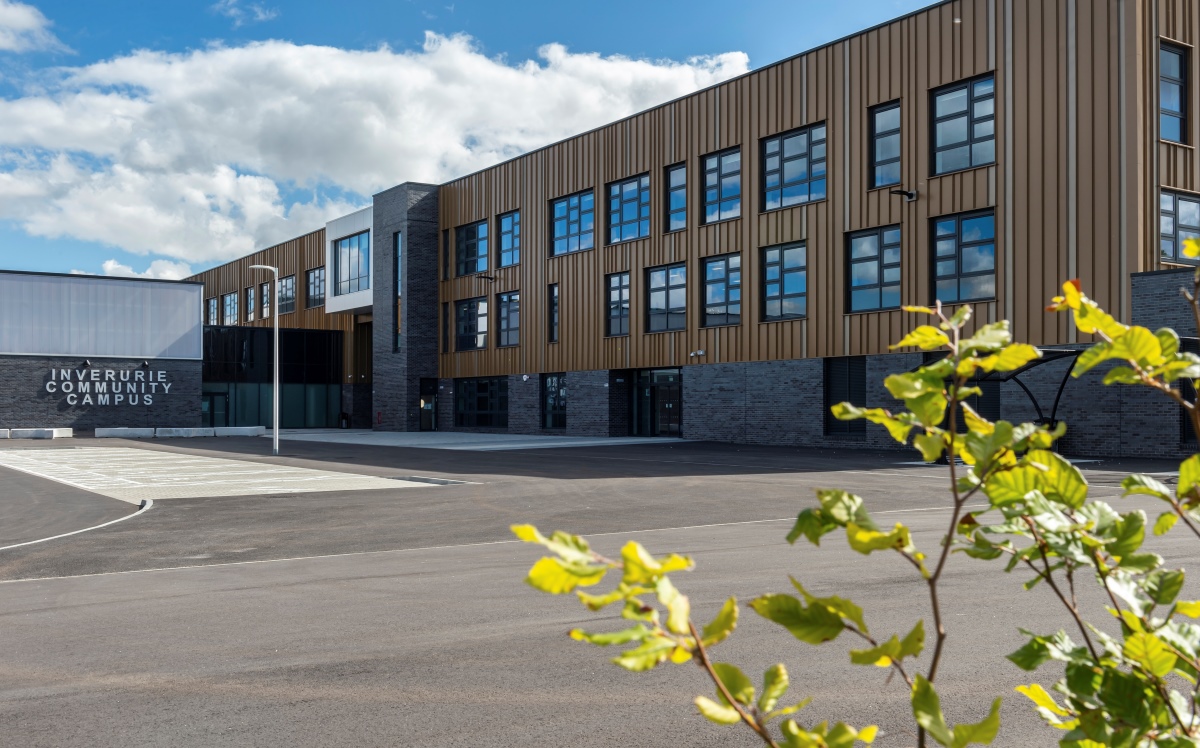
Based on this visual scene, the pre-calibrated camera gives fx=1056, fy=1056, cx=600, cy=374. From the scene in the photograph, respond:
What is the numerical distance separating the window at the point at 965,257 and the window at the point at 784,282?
4.92m

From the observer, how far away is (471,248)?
168 ft

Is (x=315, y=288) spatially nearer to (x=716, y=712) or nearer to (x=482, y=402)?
(x=482, y=402)

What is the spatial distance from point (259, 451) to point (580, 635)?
35681 mm

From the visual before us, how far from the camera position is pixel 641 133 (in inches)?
1613

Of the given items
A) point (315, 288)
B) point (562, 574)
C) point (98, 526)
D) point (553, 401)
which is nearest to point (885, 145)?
point (553, 401)

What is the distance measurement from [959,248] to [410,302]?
30.1 metres

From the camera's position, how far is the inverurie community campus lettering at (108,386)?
48.6 meters

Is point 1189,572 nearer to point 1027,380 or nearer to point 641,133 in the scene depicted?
point 1027,380

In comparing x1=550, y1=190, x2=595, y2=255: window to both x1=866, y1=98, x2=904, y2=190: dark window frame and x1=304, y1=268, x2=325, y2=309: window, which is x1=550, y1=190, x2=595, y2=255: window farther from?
x1=304, y1=268, x2=325, y2=309: window

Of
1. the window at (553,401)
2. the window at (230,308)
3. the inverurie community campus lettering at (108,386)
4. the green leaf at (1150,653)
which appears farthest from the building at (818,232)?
the window at (230,308)

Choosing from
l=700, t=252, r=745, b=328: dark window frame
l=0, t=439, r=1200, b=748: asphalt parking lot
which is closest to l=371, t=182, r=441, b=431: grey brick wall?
l=700, t=252, r=745, b=328: dark window frame

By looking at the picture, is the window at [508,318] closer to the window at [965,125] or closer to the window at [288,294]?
the window at [965,125]

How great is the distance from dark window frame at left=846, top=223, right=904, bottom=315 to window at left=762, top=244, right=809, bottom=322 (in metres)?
1.60

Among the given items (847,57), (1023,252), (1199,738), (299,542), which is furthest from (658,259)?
(1199,738)
